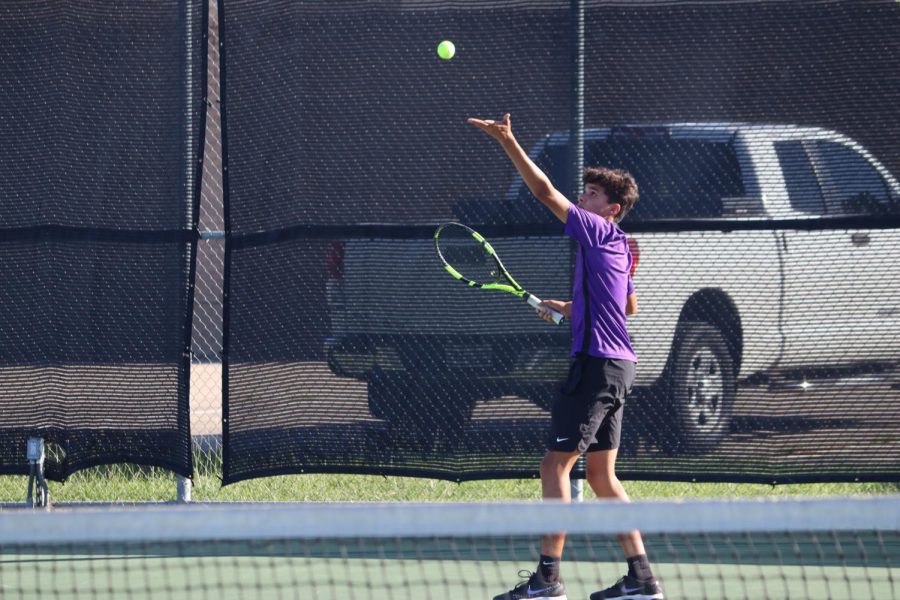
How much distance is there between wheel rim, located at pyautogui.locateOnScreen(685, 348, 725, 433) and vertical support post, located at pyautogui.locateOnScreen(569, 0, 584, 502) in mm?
517

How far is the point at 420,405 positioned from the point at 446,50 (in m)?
1.47

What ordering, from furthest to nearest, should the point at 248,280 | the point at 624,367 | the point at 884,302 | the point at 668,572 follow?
the point at 248,280 < the point at 884,302 < the point at 668,572 < the point at 624,367

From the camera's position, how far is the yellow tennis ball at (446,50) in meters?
5.27

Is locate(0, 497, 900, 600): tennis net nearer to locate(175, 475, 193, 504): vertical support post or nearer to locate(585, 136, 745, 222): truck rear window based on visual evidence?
locate(175, 475, 193, 504): vertical support post

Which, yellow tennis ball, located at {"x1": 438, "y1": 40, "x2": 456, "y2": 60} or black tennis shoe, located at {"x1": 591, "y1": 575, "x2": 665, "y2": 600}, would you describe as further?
yellow tennis ball, located at {"x1": 438, "y1": 40, "x2": 456, "y2": 60}

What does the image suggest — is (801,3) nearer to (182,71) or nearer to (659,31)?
(659,31)

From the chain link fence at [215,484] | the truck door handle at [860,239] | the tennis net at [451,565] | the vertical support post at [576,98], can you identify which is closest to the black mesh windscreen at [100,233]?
the chain link fence at [215,484]

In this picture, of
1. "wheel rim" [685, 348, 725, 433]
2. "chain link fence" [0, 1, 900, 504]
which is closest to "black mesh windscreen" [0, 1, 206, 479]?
"chain link fence" [0, 1, 900, 504]

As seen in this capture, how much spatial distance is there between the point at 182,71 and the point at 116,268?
903mm

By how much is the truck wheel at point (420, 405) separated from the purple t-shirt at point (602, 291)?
4.13 ft

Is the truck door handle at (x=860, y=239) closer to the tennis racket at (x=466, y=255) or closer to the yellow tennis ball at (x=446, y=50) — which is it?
the tennis racket at (x=466, y=255)

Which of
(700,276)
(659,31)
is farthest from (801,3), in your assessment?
(700,276)

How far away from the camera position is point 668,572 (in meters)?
4.73

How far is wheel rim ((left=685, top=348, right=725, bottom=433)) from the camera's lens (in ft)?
17.1
